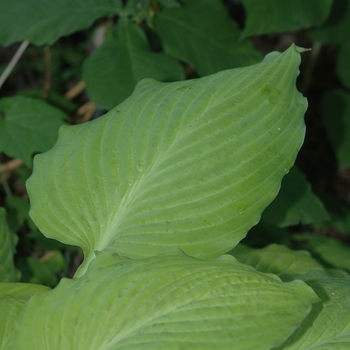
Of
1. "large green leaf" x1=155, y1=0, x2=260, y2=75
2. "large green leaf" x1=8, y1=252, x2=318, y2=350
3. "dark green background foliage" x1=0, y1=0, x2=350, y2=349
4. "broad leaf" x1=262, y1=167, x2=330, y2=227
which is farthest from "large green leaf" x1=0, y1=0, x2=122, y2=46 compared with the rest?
"large green leaf" x1=8, y1=252, x2=318, y2=350

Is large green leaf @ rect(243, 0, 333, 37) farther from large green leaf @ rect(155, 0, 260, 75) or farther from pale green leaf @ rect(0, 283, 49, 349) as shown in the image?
pale green leaf @ rect(0, 283, 49, 349)

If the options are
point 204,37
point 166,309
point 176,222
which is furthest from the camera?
point 204,37

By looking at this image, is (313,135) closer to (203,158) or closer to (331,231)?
(331,231)

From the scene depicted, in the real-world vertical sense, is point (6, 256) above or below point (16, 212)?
above

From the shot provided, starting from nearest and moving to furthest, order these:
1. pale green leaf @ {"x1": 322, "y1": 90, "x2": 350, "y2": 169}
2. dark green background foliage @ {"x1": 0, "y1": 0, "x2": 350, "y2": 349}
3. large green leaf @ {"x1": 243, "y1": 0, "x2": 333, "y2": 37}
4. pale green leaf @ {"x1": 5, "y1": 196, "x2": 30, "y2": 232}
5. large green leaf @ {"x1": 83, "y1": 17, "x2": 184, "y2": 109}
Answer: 1. dark green background foliage @ {"x1": 0, "y1": 0, "x2": 350, "y2": 349}
2. large green leaf @ {"x1": 83, "y1": 17, "x2": 184, "y2": 109}
3. large green leaf @ {"x1": 243, "y1": 0, "x2": 333, "y2": 37}
4. pale green leaf @ {"x1": 5, "y1": 196, "x2": 30, "y2": 232}
5. pale green leaf @ {"x1": 322, "y1": 90, "x2": 350, "y2": 169}

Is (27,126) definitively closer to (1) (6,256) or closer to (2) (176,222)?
(1) (6,256)

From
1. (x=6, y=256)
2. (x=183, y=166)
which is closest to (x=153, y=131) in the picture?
(x=183, y=166)

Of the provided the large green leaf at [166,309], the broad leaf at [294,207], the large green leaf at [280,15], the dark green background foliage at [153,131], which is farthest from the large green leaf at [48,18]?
the large green leaf at [166,309]

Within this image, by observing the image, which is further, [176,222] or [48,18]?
[48,18]
